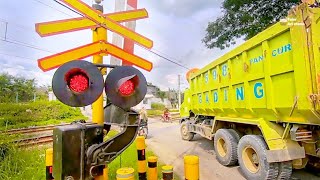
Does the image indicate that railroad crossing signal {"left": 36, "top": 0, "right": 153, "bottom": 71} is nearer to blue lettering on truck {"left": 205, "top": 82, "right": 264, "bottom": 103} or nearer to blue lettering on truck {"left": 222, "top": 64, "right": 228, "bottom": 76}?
blue lettering on truck {"left": 205, "top": 82, "right": 264, "bottom": 103}

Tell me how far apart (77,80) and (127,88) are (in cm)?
34

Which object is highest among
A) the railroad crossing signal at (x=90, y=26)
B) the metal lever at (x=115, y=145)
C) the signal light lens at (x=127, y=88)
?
the railroad crossing signal at (x=90, y=26)

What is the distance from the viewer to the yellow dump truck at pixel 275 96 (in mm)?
3223

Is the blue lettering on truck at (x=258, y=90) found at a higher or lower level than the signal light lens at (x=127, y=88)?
higher


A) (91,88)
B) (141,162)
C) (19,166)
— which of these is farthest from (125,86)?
(19,166)

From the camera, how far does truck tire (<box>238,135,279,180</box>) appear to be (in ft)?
13.1

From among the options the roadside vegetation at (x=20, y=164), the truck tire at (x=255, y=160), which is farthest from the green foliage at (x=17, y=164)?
the truck tire at (x=255, y=160)

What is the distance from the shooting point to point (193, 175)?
1.89 meters

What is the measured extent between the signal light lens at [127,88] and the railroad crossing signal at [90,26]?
42 cm

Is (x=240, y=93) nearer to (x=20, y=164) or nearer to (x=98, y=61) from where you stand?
(x=98, y=61)

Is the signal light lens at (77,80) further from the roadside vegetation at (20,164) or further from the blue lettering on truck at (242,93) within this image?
the blue lettering on truck at (242,93)

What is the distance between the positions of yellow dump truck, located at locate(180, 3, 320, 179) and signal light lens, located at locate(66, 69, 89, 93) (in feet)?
9.80

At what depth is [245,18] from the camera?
977cm

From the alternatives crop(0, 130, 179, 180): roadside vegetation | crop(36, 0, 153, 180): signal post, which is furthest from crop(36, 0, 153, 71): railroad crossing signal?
crop(0, 130, 179, 180): roadside vegetation
